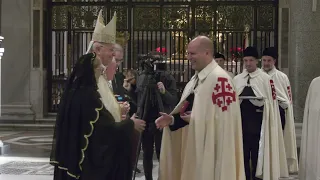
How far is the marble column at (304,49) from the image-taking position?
1433cm

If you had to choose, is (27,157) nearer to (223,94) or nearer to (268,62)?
(268,62)

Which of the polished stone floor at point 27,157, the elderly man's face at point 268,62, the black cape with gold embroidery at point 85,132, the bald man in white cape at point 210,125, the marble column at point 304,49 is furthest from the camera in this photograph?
the marble column at point 304,49

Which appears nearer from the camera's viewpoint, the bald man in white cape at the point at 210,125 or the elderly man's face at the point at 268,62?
the bald man in white cape at the point at 210,125

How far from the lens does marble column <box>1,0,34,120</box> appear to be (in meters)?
16.3

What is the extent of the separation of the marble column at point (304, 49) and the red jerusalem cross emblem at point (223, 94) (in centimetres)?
897

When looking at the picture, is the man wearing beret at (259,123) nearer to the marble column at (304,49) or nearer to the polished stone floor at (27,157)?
the polished stone floor at (27,157)

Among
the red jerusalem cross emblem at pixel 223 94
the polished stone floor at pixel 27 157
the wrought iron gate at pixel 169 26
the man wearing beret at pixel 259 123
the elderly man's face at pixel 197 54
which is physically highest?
the wrought iron gate at pixel 169 26

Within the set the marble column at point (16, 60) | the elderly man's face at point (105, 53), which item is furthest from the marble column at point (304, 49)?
the elderly man's face at point (105, 53)

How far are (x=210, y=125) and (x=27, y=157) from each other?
6.76 meters

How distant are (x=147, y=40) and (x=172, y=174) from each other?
1053cm

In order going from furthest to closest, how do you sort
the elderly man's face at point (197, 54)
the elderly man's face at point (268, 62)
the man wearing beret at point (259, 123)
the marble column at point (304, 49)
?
the marble column at point (304, 49), the elderly man's face at point (268, 62), the man wearing beret at point (259, 123), the elderly man's face at point (197, 54)

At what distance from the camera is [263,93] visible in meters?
8.23

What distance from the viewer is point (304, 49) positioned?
567 inches

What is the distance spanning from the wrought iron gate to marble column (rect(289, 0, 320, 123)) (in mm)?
1527
